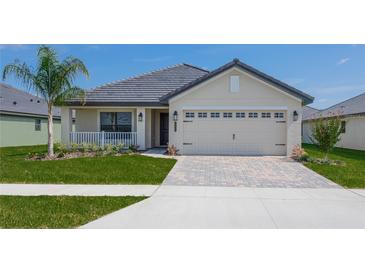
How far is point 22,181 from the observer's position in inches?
324

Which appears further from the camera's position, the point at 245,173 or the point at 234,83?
the point at 234,83

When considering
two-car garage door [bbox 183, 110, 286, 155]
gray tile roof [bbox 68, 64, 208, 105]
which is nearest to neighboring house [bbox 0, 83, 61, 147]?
gray tile roof [bbox 68, 64, 208, 105]

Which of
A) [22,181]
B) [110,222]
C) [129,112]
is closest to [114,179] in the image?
[22,181]

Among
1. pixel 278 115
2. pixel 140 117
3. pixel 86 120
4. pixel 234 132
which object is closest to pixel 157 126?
pixel 140 117

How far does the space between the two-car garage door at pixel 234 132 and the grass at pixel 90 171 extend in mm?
2935

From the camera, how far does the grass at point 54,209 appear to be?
4.80 m

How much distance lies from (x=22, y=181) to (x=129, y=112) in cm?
869

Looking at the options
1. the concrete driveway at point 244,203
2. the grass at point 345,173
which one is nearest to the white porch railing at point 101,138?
the concrete driveway at point 244,203

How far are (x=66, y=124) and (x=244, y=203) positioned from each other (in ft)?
42.8

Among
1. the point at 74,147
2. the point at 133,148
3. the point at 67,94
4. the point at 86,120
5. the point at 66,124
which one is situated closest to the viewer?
the point at 67,94

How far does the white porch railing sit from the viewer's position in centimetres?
1541

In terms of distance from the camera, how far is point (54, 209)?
552cm

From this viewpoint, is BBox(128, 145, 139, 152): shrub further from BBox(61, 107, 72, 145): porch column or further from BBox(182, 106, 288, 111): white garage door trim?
BBox(61, 107, 72, 145): porch column

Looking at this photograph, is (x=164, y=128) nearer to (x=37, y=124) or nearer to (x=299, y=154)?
(x=299, y=154)
